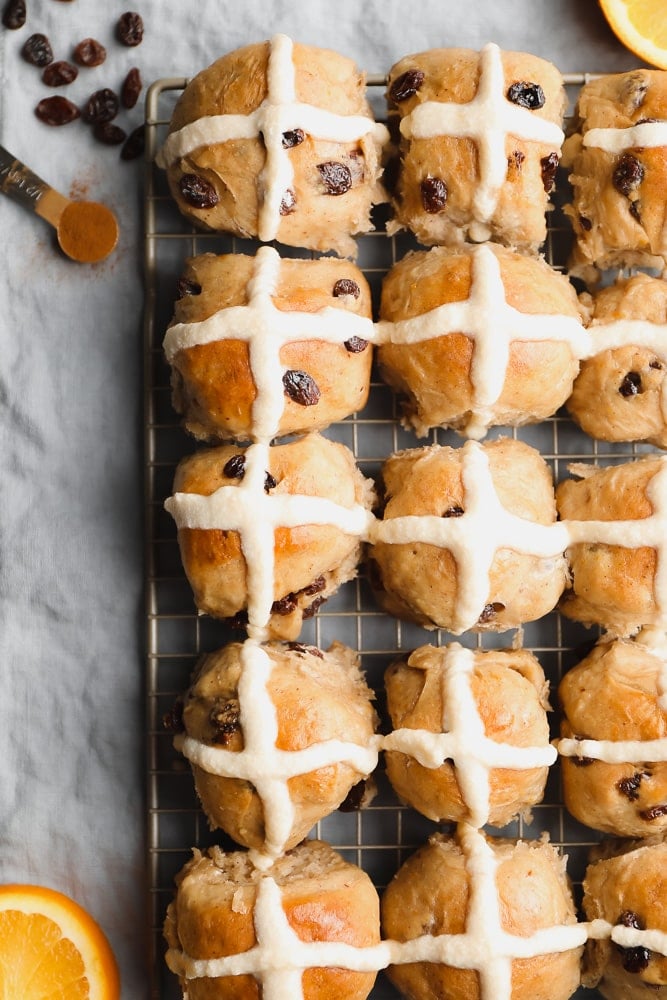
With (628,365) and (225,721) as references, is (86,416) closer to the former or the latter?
(225,721)

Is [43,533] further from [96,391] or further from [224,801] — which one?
[224,801]

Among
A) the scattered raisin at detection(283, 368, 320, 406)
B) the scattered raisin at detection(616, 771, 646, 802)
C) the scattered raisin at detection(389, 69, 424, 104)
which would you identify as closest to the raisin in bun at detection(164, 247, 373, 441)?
the scattered raisin at detection(283, 368, 320, 406)

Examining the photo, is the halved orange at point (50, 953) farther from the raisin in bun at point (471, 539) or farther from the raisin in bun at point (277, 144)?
the raisin in bun at point (277, 144)

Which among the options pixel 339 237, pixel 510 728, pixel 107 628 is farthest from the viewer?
pixel 107 628

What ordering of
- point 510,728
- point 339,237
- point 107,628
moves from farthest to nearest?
point 107,628
point 339,237
point 510,728

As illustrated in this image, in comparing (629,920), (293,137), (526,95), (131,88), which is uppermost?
(131,88)

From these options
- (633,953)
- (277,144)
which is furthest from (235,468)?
(633,953)

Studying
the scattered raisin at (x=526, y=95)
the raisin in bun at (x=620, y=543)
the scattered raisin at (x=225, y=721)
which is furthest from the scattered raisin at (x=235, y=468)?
the scattered raisin at (x=526, y=95)

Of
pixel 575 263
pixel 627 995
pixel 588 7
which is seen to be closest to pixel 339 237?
pixel 575 263
